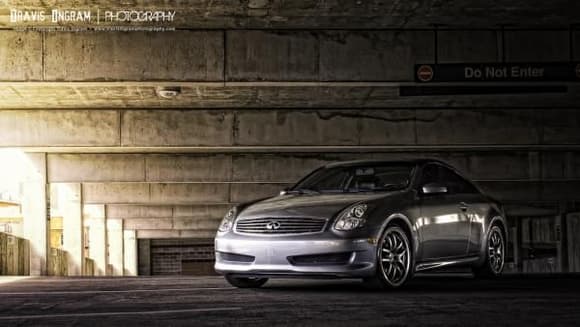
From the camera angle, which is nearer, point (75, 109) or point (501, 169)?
point (75, 109)

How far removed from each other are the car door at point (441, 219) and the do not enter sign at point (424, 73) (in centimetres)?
566

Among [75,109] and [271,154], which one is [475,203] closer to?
[75,109]

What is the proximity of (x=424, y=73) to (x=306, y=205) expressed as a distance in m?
7.60

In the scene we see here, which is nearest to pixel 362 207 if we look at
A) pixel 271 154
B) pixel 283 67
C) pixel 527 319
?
pixel 527 319

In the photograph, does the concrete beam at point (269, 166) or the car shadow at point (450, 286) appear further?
the concrete beam at point (269, 166)

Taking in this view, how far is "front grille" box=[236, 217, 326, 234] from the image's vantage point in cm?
954

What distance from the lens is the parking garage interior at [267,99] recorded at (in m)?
16.0

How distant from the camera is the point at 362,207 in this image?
9.63 meters

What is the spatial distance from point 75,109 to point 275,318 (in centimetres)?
1548

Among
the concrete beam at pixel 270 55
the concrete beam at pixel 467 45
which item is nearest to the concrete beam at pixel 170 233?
the concrete beam at pixel 270 55

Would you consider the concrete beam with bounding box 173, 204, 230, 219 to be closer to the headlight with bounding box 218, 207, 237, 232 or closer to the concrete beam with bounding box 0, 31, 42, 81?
the concrete beam with bounding box 0, 31, 42, 81

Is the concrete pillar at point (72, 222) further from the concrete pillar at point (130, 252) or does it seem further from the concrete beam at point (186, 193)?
the concrete pillar at point (130, 252)

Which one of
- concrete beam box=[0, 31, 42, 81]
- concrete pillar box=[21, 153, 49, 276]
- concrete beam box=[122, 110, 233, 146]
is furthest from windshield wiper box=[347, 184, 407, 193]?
concrete pillar box=[21, 153, 49, 276]

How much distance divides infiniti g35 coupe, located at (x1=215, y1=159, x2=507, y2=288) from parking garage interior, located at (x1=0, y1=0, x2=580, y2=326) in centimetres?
427
